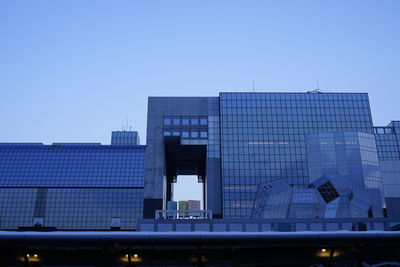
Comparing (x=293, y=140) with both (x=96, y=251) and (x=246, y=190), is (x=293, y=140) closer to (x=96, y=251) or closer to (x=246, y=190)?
(x=246, y=190)

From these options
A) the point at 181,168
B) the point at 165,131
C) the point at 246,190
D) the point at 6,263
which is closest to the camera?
the point at 6,263

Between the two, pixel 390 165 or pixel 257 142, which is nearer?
pixel 257 142

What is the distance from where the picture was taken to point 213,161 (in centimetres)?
12825

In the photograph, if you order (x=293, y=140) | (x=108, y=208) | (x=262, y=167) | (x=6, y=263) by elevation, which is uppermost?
(x=293, y=140)

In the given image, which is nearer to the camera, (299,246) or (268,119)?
(299,246)

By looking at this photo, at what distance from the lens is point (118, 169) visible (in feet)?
433

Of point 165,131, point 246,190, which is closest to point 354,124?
point 246,190

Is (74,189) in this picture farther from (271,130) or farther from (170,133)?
(271,130)

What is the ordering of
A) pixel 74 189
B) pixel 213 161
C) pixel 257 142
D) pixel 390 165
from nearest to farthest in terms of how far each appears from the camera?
pixel 213 161 → pixel 74 189 → pixel 257 142 → pixel 390 165

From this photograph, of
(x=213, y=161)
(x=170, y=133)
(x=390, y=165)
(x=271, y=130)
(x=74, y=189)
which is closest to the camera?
(x=213, y=161)

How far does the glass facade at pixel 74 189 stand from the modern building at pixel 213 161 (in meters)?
0.30

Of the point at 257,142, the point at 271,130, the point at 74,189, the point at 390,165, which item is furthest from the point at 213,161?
the point at 390,165

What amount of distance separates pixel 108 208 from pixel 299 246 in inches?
3918

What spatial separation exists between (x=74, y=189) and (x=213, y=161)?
43737 millimetres
